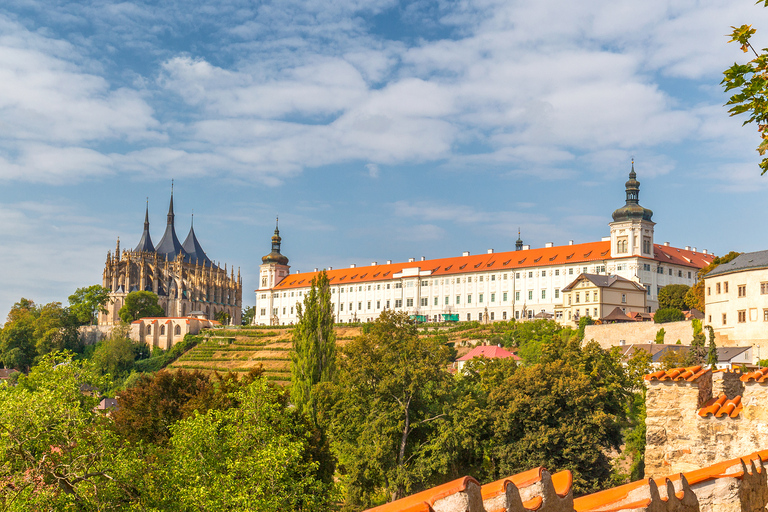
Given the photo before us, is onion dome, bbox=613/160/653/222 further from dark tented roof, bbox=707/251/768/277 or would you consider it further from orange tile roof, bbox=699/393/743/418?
orange tile roof, bbox=699/393/743/418

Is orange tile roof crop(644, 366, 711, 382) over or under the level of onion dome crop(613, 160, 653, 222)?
under

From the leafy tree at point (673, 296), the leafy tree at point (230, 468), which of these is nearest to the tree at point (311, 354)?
the leafy tree at point (230, 468)

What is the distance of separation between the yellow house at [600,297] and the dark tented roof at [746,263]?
21655mm

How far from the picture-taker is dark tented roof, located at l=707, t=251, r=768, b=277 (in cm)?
5394

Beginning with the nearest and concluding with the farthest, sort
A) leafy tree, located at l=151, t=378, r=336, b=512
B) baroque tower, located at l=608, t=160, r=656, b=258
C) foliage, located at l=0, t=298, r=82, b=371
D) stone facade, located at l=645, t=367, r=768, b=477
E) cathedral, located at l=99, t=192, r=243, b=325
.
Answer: stone facade, located at l=645, t=367, r=768, b=477 → leafy tree, located at l=151, t=378, r=336, b=512 → baroque tower, located at l=608, t=160, r=656, b=258 → foliage, located at l=0, t=298, r=82, b=371 → cathedral, located at l=99, t=192, r=243, b=325

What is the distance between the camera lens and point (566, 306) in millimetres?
82875

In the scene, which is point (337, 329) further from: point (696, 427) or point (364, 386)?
point (696, 427)

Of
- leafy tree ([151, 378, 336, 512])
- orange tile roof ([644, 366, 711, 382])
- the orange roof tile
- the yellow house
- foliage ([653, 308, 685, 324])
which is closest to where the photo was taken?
the orange roof tile

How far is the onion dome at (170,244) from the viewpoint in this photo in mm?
154875

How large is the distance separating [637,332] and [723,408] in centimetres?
5329

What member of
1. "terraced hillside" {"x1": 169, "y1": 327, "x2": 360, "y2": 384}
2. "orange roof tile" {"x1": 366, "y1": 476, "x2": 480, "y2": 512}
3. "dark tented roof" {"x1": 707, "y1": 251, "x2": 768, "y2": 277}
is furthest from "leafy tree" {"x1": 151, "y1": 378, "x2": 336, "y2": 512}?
"terraced hillside" {"x1": 169, "y1": 327, "x2": 360, "y2": 384}

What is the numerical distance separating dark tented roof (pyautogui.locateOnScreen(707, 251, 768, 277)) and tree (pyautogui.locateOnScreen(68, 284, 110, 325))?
329 ft

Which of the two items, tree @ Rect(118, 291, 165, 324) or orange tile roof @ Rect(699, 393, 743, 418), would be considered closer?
orange tile roof @ Rect(699, 393, 743, 418)

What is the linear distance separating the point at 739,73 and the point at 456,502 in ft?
17.2
